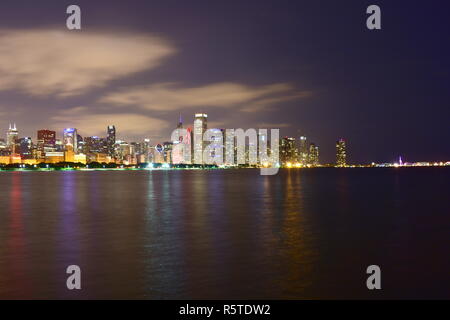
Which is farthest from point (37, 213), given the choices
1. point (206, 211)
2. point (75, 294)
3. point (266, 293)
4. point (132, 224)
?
point (266, 293)

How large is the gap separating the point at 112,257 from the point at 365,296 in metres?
12.7

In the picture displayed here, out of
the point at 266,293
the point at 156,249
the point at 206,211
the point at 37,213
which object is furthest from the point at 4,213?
the point at 266,293

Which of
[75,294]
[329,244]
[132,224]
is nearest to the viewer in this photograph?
[75,294]

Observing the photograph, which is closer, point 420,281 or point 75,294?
point 75,294

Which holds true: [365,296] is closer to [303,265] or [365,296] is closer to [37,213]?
[303,265]

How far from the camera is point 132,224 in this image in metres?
35.5

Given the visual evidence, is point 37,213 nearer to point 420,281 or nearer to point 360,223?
point 360,223

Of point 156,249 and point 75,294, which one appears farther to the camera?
point 156,249
